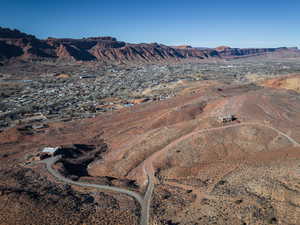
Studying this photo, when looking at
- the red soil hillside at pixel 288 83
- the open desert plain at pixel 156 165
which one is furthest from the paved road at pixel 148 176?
the red soil hillside at pixel 288 83

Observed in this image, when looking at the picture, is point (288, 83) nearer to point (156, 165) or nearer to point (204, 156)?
point (204, 156)

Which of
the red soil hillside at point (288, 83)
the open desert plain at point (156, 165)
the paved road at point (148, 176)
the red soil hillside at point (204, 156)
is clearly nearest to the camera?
the open desert plain at point (156, 165)

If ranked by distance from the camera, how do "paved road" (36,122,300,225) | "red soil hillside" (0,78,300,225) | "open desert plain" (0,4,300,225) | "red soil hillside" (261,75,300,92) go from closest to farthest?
1. "open desert plain" (0,4,300,225)
2. "red soil hillside" (0,78,300,225)
3. "paved road" (36,122,300,225)
4. "red soil hillside" (261,75,300,92)

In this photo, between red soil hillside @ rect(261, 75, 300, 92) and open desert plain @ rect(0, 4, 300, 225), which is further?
red soil hillside @ rect(261, 75, 300, 92)

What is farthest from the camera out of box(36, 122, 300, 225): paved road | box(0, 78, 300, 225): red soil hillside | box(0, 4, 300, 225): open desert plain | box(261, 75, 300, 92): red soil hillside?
box(261, 75, 300, 92): red soil hillside

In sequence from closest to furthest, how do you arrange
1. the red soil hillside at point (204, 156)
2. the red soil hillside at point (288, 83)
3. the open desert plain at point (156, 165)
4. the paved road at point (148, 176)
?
the open desert plain at point (156, 165), the red soil hillside at point (204, 156), the paved road at point (148, 176), the red soil hillside at point (288, 83)

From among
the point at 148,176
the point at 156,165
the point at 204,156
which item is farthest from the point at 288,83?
the point at 148,176

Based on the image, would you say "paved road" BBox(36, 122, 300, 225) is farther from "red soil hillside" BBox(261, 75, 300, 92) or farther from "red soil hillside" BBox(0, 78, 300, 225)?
"red soil hillside" BBox(261, 75, 300, 92)

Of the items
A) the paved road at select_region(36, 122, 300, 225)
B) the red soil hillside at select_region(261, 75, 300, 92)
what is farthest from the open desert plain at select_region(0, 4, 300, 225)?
the red soil hillside at select_region(261, 75, 300, 92)

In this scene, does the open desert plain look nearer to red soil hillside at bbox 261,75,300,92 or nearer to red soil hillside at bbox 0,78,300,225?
red soil hillside at bbox 0,78,300,225

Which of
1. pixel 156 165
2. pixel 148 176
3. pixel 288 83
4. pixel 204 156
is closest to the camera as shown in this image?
pixel 148 176

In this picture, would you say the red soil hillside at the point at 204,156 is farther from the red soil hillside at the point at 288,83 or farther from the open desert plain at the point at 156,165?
the red soil hillside at the point at 288,83
